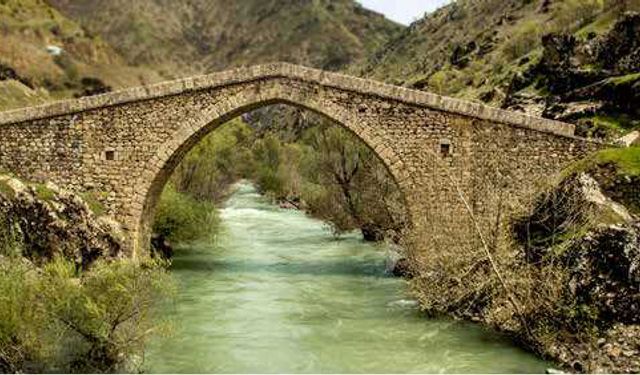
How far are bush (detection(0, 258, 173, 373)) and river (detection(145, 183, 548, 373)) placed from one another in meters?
0.93

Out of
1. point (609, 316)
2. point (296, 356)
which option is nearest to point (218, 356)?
point (296, 356)

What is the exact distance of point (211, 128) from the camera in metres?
18.5

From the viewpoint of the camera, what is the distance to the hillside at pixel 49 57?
47.9 metres

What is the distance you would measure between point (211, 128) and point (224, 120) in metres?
0.36

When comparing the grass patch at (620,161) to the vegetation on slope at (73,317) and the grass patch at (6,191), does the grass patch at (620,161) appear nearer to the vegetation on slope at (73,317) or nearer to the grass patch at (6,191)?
the vegetation on slope at (73,317)

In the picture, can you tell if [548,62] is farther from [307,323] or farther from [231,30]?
[231,30]

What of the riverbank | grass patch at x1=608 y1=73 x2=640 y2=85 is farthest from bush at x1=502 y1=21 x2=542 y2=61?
the riverbank

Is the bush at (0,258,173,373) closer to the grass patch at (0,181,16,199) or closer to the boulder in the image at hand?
the boulder

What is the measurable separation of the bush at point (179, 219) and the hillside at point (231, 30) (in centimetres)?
7432

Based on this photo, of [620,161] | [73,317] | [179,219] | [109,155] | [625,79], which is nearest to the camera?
[73,317]

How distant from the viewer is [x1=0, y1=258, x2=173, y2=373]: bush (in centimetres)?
966

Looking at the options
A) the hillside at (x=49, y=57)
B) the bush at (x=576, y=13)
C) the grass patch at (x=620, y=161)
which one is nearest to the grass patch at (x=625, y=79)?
the grass patch at (x=620, y=161)

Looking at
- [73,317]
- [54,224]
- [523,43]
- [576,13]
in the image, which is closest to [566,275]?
[73,317]

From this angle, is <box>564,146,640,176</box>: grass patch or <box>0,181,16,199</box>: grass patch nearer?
<box>564,146,640,176</box>: grass patch
